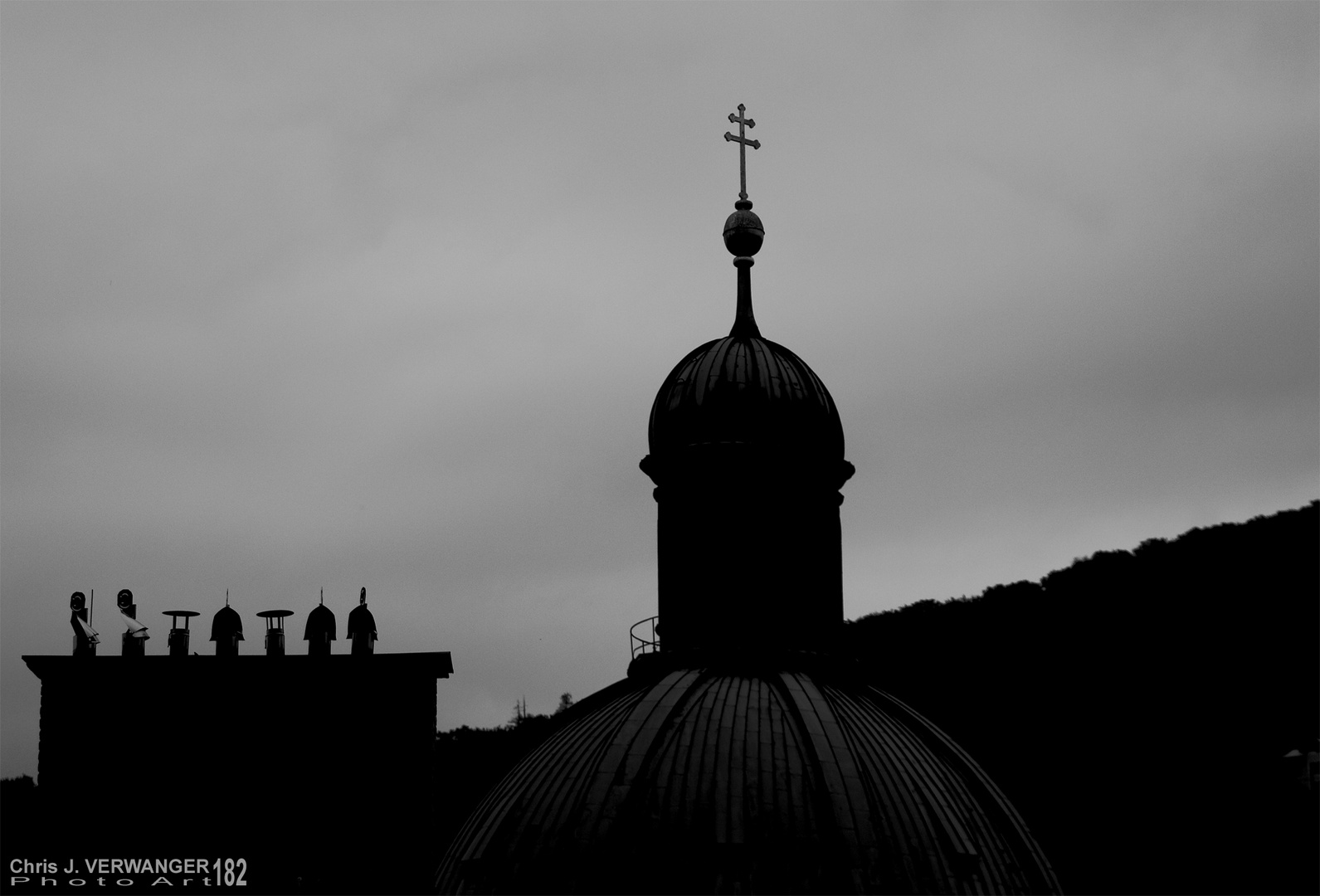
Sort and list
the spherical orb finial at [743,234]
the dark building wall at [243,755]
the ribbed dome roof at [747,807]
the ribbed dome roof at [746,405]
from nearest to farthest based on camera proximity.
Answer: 1. the ribbed dome roof at [747,807]
2. the ribbed dome roof at [746,405]
3. the spherical orb finial at [743,234]
4. the dark building wall at [243,755]

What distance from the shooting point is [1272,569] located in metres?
40.8

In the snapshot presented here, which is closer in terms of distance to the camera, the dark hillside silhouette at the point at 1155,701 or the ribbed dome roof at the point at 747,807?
the ribbed dome roof at the point at 747,807

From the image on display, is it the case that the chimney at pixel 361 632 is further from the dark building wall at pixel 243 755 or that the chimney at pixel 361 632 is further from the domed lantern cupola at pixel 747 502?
the domed lantern cupola at pixel 747 502

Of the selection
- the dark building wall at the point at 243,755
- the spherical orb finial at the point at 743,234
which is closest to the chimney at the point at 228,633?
the dark building wall at the point at 243,755

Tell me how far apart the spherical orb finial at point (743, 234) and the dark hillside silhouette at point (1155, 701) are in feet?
35.5

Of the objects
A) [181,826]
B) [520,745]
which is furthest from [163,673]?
[520,745]

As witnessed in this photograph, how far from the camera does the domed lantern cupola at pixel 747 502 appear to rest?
3198 cm

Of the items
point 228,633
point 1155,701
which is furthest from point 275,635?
point 1155,701

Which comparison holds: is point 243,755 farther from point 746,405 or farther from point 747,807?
point 747,807

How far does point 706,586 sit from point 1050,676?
22.6 m

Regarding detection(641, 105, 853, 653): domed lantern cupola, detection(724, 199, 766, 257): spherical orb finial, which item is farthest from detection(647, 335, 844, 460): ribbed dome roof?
detection(724, 199, 766, 257): spherical orb finial

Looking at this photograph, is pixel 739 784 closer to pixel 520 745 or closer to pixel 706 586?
pixel 706 586

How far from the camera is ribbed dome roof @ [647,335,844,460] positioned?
32.7 meters

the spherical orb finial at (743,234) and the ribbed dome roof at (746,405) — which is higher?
the spherical orb finial at (743,234)
